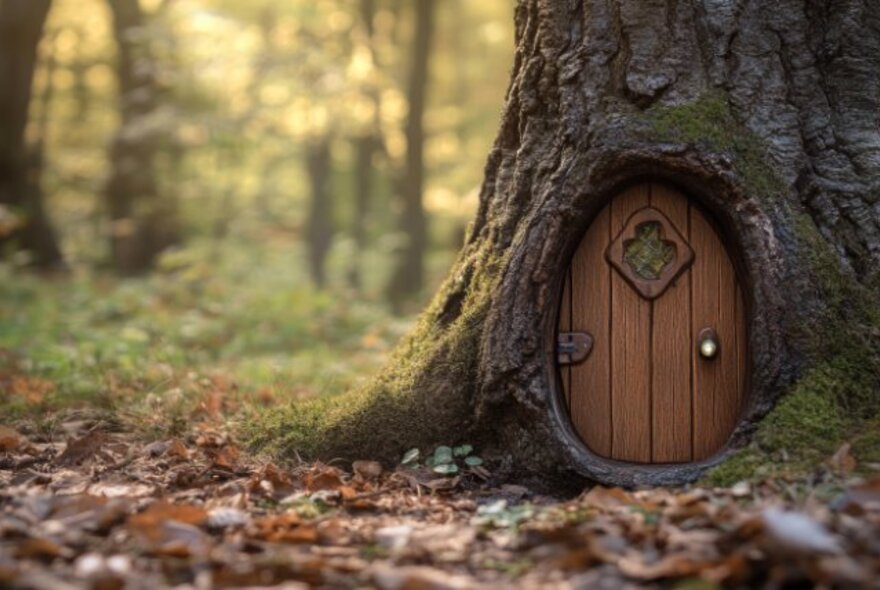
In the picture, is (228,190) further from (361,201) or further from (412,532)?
(412,532)

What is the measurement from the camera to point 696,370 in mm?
3873

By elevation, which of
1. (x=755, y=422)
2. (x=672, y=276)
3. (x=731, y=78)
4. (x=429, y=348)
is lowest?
(x=755, y=422)

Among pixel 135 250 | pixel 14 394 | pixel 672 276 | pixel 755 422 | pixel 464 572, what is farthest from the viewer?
pixel 135 250

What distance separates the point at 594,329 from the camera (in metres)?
3.96

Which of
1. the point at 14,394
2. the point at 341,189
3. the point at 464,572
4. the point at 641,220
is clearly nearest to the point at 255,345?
the point at 14,394

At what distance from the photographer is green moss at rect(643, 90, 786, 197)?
12.0 feet

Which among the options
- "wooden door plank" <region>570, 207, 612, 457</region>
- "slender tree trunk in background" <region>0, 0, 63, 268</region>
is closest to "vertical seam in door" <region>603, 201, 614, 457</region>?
"wooden door plank" <region>570, 207, 612, 457</region>

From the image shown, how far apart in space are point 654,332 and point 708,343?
0.24m

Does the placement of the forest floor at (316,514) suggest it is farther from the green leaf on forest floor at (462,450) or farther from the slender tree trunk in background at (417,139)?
the slender tree trunk in background at (417,139)

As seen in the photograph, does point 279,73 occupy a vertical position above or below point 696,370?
above

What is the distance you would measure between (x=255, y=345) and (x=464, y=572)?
6.53m

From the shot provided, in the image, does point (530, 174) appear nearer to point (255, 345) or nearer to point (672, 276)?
point (672, 276)

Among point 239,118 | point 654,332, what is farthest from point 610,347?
point 239,118

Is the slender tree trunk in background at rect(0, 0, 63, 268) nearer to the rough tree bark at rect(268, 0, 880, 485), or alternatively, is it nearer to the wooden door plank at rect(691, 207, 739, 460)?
the rough tree bark at rect(268, 0, 880, 485)
